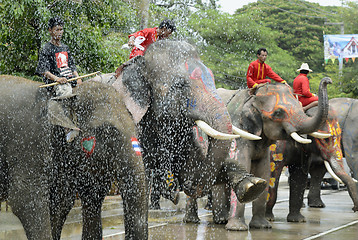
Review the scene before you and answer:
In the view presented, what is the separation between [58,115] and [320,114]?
4561 millimetres

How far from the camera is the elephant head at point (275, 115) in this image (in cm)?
858

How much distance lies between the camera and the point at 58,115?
16.5ft

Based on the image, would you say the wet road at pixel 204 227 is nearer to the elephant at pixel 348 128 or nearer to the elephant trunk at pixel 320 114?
the elephant at pixel 348 128

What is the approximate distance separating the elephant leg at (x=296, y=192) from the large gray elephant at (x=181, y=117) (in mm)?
4379

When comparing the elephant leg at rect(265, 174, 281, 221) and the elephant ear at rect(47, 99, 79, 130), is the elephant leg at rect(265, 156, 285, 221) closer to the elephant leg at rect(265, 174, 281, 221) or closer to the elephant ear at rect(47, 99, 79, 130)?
the elephant leg at rect(265, 174, 281, 221)

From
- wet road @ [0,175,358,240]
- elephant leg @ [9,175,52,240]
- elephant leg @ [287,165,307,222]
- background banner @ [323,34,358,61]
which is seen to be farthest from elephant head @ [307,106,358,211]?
background banner @ [323,34,358,61]

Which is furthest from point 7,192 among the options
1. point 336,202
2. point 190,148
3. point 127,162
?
point 336,202

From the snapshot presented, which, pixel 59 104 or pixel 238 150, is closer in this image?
pixel 59 104

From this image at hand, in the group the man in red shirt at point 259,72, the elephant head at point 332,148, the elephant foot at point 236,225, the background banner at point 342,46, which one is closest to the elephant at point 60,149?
the elephant foot at point 236,225

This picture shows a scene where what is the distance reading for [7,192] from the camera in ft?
16.7

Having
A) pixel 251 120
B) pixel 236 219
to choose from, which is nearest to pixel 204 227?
pixel 236 219

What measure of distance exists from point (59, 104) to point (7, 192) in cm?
93

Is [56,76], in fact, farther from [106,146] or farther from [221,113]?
[221,113]

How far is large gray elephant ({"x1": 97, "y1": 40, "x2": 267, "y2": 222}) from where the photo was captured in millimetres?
5047
